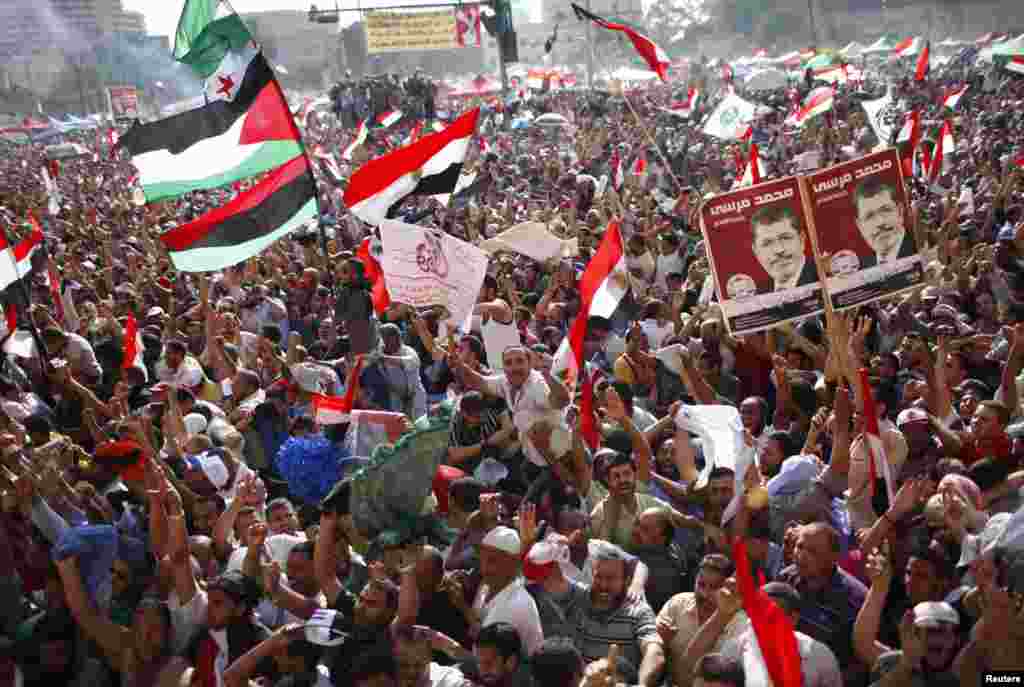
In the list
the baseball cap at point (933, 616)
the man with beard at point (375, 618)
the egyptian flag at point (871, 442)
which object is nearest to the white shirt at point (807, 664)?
the baseball cap at point (933, 616)

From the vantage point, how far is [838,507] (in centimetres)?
507

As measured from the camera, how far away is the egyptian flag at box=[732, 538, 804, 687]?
3.55 meters

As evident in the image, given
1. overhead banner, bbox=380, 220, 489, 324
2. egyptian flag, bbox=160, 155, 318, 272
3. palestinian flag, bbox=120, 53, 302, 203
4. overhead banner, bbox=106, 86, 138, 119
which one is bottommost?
overhead banner, bbox=106, 86, 138, 119

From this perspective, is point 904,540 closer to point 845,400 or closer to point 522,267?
point 845,400

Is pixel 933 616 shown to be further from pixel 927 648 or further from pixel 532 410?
pixel 532 410

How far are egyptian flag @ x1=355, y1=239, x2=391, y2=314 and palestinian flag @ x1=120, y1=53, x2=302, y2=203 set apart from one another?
1.08 m

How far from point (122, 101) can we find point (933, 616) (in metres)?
46.1

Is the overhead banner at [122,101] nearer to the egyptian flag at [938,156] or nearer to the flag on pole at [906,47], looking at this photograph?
the flag on pole at [906,47]

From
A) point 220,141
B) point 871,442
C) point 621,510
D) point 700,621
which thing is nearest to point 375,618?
point 700,621

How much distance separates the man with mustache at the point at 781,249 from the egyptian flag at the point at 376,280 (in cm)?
333

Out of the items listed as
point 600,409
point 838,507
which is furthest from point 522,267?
point 838,507

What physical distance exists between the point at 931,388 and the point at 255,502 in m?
3.21

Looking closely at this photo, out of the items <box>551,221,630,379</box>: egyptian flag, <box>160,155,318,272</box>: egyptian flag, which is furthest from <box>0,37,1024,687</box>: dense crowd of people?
<box>160,155,318,272</box>: egyptian flag

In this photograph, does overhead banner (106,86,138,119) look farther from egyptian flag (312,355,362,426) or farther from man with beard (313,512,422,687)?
man with beard (313,512,422,687)
